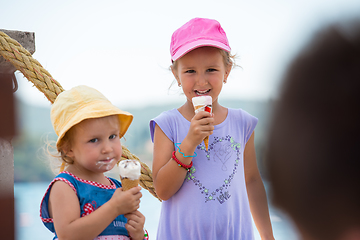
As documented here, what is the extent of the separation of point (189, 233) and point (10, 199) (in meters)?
1.64

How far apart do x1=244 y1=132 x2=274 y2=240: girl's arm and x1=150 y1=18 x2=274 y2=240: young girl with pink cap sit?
0.15 metres

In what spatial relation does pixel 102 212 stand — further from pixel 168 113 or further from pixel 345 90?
pixel 345 90

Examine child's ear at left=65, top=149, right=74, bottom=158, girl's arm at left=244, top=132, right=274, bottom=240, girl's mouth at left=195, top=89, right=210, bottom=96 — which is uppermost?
girl's mouth at left=195, top=89, right=210, bottom=96

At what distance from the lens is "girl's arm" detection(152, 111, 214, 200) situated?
1605 mm

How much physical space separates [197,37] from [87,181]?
3.49ft

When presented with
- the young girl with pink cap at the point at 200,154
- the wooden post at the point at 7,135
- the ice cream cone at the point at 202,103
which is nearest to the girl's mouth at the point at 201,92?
the young girl with pink cap at the point at 200,154

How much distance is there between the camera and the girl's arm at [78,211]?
4.23 feet

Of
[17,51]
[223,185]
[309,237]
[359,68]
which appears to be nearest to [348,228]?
[309,237]

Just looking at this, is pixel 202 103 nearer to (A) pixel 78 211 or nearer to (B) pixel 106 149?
(B) pixel 106 149

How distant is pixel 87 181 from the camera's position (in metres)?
1.50

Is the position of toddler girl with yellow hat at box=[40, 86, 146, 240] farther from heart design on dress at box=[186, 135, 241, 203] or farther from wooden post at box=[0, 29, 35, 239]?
wooden post at box=[0, 29, 35, 239]

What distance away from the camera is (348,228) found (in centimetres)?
461

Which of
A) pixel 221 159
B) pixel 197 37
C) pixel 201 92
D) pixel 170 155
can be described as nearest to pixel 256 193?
pixel 221 159

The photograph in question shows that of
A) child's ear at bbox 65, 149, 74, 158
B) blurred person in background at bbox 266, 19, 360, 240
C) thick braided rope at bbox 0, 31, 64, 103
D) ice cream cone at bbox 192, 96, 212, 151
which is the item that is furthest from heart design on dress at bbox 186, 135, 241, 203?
blurred person in background at bbox 266, 19, 360, 240
